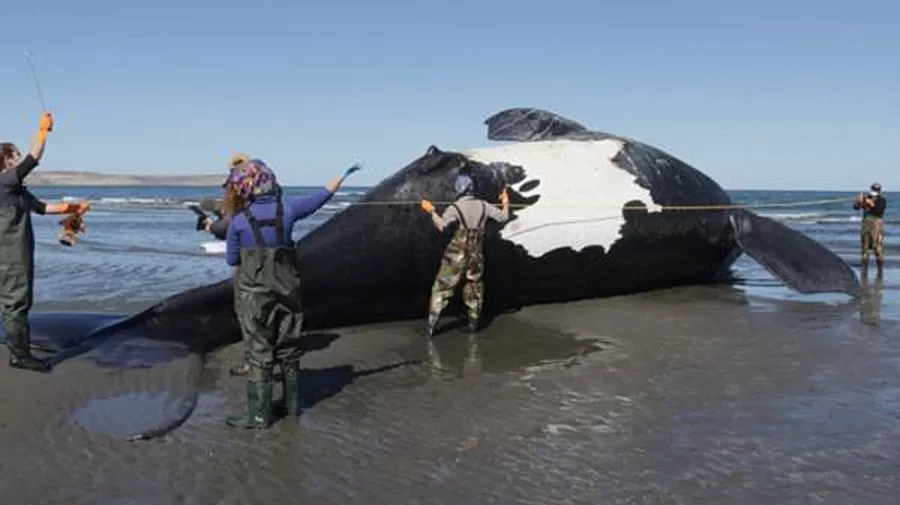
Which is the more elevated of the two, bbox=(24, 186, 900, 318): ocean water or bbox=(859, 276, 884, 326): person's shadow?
bbox=(24, 186, 900, 318): ocean water

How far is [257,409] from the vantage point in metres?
6.04

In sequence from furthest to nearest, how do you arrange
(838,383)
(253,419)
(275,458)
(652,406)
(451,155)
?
(451,155)
(838,383)
(652,406)
(253,419)
(275,458)

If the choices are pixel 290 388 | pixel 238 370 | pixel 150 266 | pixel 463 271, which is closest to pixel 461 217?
pixel 463 271

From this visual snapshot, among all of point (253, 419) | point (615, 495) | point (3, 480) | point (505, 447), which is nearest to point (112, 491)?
point (3, 480)

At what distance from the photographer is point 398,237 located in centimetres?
966

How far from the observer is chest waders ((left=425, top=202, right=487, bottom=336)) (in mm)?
9242

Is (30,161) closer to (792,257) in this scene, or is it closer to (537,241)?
(537,241)

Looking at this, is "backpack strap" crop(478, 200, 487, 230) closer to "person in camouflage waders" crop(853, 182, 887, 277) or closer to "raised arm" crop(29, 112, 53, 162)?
"raised arm" crop(29, 112, 53, 162)

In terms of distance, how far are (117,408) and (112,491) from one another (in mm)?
1606

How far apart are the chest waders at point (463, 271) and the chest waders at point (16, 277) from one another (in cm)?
380

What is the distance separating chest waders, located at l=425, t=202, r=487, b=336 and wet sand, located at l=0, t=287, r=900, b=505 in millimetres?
308

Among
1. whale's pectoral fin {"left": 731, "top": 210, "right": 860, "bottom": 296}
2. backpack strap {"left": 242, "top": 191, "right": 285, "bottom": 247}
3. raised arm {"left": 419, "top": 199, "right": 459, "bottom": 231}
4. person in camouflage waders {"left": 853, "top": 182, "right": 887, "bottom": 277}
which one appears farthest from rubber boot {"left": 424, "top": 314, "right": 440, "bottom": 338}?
person in camouflage waders {"left": 853, "top": 182, "right": 887, "bottom": 277}

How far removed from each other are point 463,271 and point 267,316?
3393mm

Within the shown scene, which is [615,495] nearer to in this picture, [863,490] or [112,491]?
[863,490]
